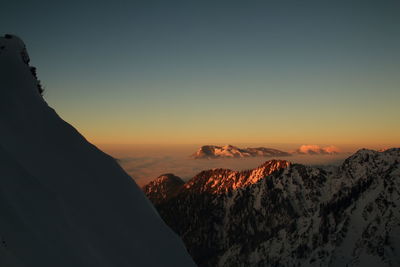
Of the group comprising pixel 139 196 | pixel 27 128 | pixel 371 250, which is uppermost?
pixel 27 128

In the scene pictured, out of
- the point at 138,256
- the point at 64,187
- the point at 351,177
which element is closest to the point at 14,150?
the point at 64,187

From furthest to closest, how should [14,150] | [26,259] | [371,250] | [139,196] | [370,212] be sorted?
[370,212] < [371,250] < [139,196] < [14,150] < [26,259]

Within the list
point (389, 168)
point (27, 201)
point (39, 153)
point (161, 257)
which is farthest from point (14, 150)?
point (389, 168)

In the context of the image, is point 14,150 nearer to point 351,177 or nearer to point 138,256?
point 138,256

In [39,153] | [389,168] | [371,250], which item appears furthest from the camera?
[389,168]

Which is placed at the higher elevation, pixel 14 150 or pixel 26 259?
pixel 14 150

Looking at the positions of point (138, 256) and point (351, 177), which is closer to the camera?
point (138, 256)

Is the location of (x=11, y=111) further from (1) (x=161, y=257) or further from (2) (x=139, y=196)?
(1) (x=161, y=257)
